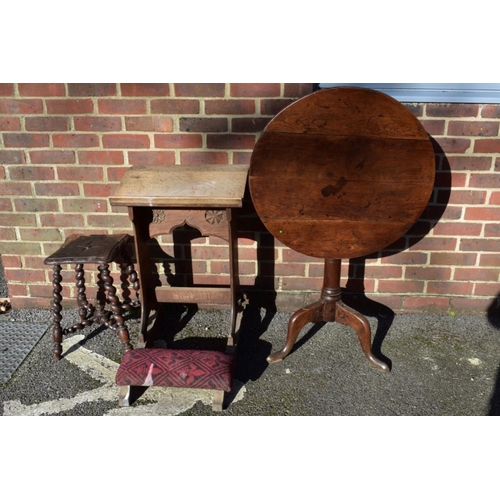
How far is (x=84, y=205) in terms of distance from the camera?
Result: 297 centimetres

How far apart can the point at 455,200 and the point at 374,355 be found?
1.00 m

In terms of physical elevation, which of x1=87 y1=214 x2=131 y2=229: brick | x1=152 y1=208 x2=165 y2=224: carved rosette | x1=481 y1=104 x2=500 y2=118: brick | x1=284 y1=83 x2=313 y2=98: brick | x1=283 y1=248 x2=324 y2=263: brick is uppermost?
x1=284 y1=83 x2=313 y2=98: brick

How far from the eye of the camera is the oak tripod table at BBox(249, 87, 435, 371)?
7.11 feet

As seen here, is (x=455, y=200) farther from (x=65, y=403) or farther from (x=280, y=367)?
(x=65, y=403)

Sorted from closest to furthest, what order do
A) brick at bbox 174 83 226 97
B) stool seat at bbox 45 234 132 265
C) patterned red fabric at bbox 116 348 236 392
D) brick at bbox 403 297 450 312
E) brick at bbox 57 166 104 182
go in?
patterned red fabric at bbox 116 348 236 392 < stool seat at bbox 45 234 132 265 < brick at bbox 174 83 226 97 < brick at bbox 57 166 104 182 < brick at bbox 403 297 450 312

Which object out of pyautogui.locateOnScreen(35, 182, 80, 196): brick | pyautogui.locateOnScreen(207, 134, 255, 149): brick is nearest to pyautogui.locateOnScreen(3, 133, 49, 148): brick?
pyautogui.locateOnScreen(35, 182, 80, 196): brick

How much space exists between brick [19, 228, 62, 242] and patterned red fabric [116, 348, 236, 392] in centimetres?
104

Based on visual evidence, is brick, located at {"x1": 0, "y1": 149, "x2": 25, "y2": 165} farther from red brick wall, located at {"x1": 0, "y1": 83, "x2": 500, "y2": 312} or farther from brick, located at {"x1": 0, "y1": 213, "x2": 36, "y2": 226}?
brick, located at {"x1": 0, "y1": 213, "x2": 36, "y2": 226}

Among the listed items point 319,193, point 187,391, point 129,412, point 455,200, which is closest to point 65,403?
point 129,412

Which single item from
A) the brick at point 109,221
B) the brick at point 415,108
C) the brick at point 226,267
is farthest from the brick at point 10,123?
the brick at point 415,108

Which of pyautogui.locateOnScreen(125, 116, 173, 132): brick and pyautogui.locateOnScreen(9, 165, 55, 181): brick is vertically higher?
pyautogui.locateOnScreen(125, 116, 173, 132): brick

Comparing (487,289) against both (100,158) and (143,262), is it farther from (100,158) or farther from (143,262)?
(100,158)

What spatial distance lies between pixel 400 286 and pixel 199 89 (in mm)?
1677

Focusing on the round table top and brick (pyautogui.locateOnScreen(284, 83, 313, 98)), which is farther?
brick (pyautogui.locateOnScreen(284, 83, 313, 98))
